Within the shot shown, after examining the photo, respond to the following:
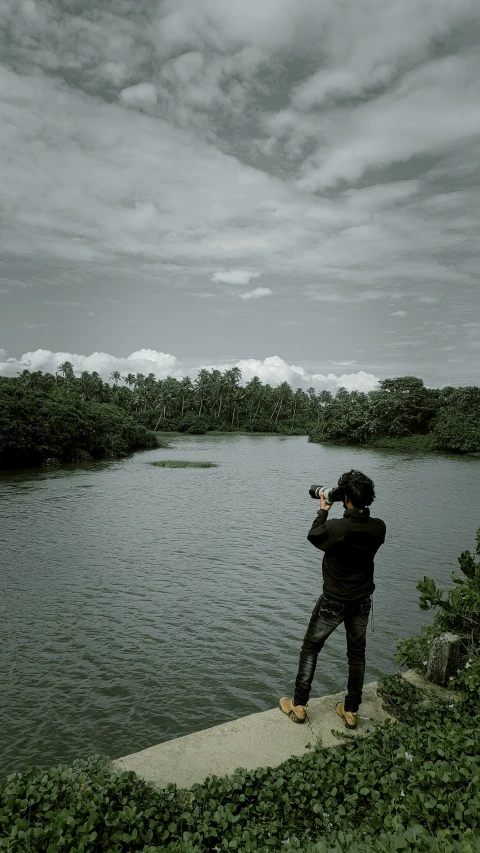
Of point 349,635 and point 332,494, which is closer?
point 332,494

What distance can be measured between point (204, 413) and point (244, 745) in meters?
96.6

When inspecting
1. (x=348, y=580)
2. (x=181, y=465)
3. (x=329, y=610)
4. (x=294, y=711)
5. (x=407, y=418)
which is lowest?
(x=181, y=465)

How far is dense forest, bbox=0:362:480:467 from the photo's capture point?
36.2 metres

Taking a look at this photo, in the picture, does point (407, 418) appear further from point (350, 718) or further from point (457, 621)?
point (350, 718)

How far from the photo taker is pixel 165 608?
397 inches

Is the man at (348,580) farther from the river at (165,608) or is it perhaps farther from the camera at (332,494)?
the river at (165,608)

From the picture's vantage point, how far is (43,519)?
1841cm

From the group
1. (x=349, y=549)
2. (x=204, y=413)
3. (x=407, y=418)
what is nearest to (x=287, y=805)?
(x=349, y=549)

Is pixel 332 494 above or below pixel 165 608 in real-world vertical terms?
above

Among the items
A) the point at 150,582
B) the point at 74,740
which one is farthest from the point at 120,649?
the point at 150,582

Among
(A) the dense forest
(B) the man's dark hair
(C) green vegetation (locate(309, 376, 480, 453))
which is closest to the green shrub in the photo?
(B) the man's dark hair

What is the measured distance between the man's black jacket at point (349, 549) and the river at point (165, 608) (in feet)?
8.47

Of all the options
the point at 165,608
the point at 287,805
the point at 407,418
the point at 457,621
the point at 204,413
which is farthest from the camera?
the point at 204,413

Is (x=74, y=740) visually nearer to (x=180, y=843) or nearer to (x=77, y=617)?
(x=180, y=843)
